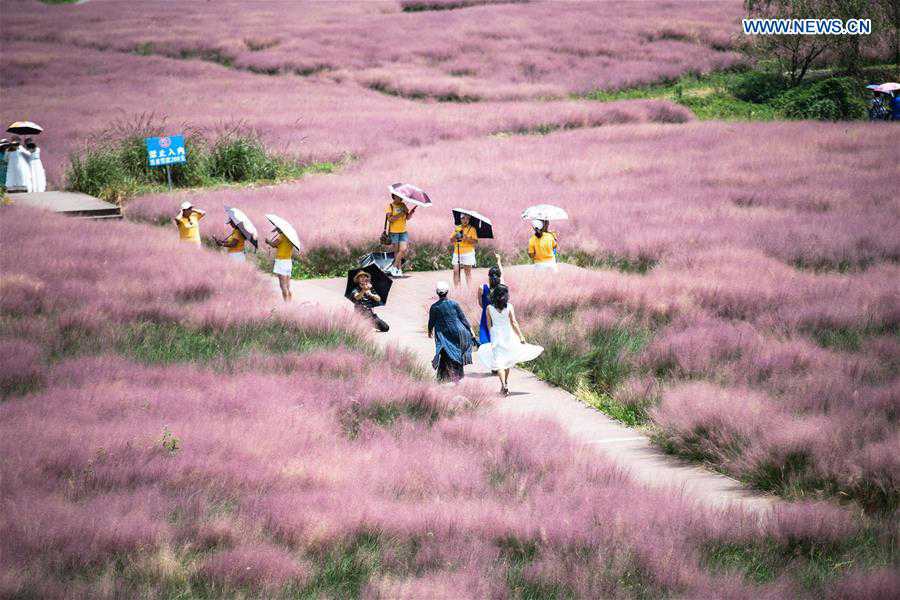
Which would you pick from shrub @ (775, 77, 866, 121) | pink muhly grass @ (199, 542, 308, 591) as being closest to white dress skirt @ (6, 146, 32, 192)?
pink muhly grass @ (199, 542, 308, 591)

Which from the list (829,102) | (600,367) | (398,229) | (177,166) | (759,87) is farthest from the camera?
(759,87)

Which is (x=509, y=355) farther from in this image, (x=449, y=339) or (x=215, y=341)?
(x=215, y=341)

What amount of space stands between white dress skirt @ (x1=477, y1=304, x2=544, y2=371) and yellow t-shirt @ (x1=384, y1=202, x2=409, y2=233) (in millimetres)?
6208

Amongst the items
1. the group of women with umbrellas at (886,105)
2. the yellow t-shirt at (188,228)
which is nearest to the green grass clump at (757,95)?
the group of women with umbrellas at (886,105)

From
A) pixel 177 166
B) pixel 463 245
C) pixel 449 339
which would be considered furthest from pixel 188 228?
pixel 177 166

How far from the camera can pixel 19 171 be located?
75.0ft

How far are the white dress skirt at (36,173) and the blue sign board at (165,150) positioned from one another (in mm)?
2720

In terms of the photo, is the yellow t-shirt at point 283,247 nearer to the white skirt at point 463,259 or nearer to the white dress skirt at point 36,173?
the white skirt at point 463,259

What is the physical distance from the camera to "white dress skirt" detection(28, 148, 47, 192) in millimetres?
22953

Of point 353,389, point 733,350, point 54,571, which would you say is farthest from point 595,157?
point 54,571

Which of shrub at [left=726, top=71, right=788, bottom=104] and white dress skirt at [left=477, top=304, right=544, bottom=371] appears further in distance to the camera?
shrub at [left=726, top=71, right=788, bottom=104]

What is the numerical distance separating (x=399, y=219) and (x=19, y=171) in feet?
34.5

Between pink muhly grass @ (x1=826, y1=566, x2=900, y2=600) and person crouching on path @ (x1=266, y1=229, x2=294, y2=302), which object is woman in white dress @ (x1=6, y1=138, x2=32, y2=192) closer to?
person crouching on path @ (x1=266, y1=229, x2=294, y2=302)

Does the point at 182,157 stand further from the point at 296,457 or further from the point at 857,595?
the point at 857,595
